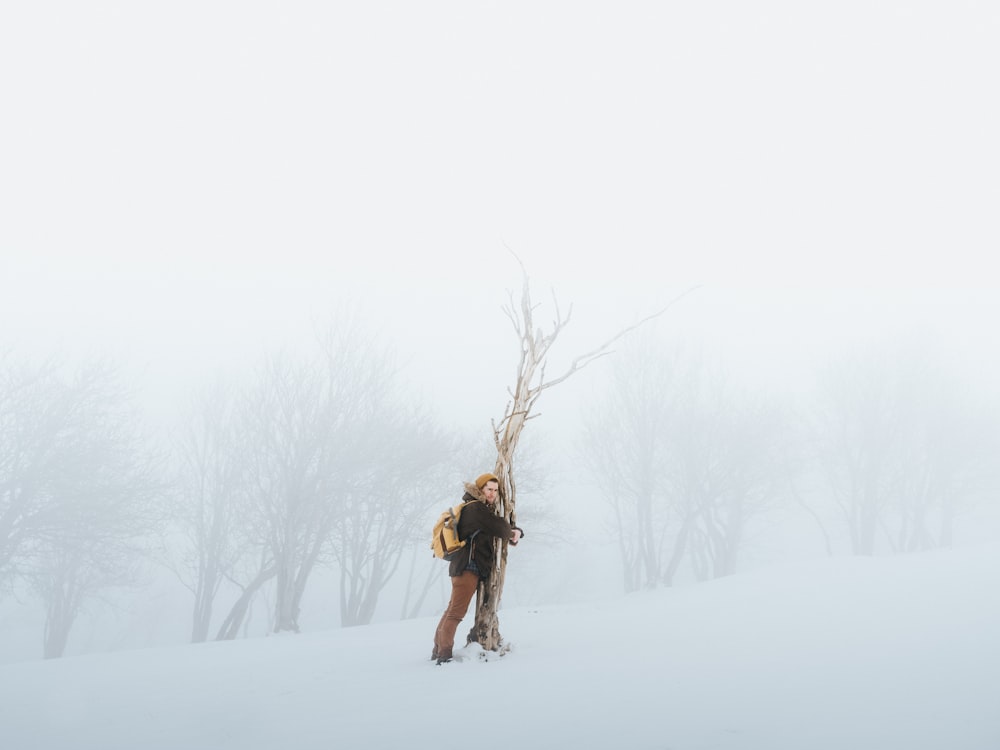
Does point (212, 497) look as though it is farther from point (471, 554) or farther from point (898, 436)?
point (898, 436)

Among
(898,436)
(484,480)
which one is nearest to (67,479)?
(484,480)

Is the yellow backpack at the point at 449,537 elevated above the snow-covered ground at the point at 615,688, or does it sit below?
Result: above

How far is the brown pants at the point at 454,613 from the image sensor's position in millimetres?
5184

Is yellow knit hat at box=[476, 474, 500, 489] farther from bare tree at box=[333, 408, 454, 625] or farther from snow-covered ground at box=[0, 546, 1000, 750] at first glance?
bare tree at box=[333, 408, 454, 625]

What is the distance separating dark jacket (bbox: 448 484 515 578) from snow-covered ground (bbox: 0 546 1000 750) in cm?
88

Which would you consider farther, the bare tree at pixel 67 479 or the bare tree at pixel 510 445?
the bare tree at pixel 67 479

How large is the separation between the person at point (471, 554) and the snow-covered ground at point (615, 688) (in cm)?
31

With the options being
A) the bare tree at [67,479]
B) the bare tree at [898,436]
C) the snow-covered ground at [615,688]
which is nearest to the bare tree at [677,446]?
the bare tree at [898,436]

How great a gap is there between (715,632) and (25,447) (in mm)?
17684

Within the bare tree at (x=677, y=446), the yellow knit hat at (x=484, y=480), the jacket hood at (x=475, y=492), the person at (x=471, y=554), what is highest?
the bare tree at (x=677, y=446)

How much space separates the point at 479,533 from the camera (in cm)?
533

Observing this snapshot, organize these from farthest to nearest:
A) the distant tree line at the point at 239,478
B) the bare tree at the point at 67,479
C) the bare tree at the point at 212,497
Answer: the bare tree at the point at 212,497 → the distant tree line at the point at 239,478 → the bare tree at the point at 67,479

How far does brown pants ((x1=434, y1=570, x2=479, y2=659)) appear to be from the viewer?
518 cm

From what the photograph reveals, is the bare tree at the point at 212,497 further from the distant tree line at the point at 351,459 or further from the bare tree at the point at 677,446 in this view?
the bare tree at the point at 677,446
